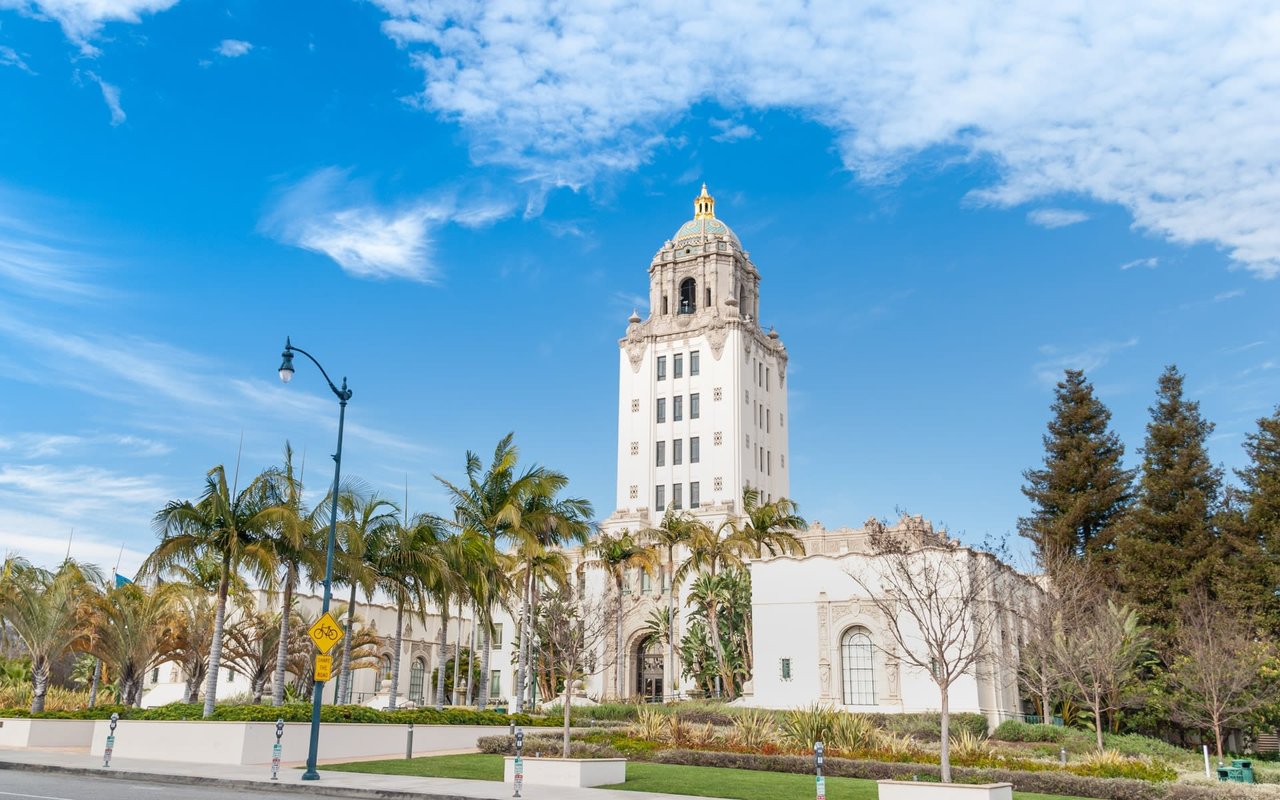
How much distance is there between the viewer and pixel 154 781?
816 inches

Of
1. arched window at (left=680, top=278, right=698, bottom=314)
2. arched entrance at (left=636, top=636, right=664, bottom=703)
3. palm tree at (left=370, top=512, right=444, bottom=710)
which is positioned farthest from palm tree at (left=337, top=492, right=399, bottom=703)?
arched window at (left=680, top=278, right=698, bottom=314)

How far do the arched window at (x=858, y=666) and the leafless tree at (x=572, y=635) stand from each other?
1027cm

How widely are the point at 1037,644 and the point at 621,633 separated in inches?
1016

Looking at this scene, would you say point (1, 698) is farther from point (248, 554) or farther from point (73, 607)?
point (248, 554)

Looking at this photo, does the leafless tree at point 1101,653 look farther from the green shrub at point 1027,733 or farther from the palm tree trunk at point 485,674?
the palm tree trunk at point 485,674

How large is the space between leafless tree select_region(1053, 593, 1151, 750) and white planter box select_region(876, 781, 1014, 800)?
60.2 feet

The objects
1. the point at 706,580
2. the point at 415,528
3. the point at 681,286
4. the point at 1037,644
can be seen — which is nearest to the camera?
the point at 415,528

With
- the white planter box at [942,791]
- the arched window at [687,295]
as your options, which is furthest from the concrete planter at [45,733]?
the arched window at [687,295]

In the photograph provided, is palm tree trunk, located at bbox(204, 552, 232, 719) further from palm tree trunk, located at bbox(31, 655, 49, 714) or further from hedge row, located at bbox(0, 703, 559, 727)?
palm tree trunk, located at bbox(31, 655, 49, 714)

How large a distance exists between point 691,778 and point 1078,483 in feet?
132

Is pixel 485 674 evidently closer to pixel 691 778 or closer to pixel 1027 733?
pixel 691 778

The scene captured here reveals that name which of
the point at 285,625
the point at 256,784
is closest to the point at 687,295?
the point at 285,625

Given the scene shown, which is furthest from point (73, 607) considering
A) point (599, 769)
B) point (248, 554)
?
point (599, 769)

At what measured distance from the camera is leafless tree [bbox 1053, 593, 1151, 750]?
3541cm
